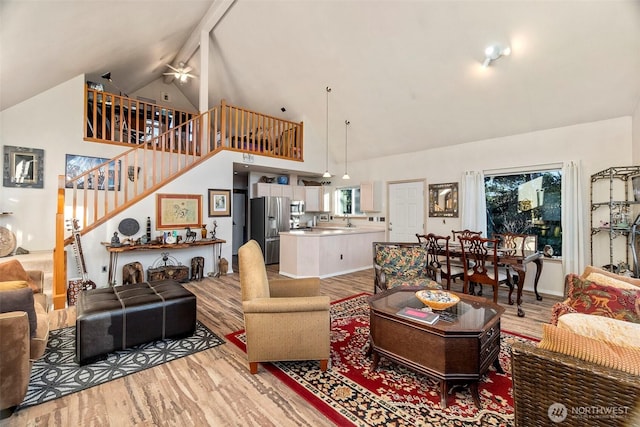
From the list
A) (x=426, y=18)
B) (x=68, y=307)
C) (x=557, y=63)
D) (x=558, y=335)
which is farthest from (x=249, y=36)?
(x=558, y=335)

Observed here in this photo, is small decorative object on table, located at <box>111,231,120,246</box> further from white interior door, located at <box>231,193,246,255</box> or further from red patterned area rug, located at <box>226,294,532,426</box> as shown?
white interior door, located at <box>231,193,246,255</box>

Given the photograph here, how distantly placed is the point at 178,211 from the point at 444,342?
4.89 meters

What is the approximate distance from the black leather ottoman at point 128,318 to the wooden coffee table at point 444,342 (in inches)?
74.9

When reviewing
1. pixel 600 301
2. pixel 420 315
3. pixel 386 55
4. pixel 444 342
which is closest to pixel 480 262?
pixel 600 301

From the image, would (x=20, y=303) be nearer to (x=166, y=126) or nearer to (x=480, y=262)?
(x=480, y=262)

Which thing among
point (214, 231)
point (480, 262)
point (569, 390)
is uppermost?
point (214, 231)

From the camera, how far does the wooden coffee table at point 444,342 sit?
1.89 metres

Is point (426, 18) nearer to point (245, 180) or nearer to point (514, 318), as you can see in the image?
point (514, 318)

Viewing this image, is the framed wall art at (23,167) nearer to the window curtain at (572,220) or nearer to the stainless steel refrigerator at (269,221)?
the stainless steel refrigerator at (269,221)

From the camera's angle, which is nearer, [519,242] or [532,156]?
[519,242]

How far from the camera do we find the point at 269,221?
6863 millimetres

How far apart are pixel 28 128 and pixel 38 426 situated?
5.10 meters

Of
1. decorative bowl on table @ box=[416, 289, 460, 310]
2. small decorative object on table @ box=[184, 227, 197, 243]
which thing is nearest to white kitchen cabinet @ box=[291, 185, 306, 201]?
small decorative object on table @ box=[184, 227, 197, 243]

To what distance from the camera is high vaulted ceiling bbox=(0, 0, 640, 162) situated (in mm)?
3180
